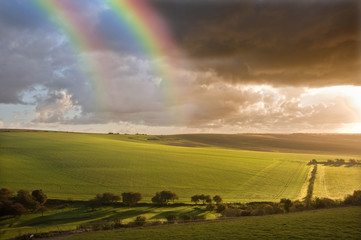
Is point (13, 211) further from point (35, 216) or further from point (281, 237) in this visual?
point (281, 237)

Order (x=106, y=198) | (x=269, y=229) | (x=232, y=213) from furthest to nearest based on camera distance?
(x=106, y=198), (x=232, y=213), (x=269, y=229)

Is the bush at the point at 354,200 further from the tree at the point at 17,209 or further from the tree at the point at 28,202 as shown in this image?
the tree at the point at 17,209

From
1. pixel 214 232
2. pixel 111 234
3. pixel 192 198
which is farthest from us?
pixel 192 198

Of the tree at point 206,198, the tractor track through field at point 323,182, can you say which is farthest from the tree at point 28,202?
the tractor track through field at point 323,182

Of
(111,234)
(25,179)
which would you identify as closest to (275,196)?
(111,234)

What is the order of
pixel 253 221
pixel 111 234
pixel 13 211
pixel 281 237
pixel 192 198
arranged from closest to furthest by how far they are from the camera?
pixel 281 237, pixel 111 234, pixel 253 221, pixel 13 211, pixel 192 198

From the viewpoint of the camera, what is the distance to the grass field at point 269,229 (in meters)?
24.9

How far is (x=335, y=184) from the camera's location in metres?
75.4

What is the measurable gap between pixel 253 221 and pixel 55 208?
109ft

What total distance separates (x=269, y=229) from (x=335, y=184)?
190ft

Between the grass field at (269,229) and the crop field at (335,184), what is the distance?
111 ft

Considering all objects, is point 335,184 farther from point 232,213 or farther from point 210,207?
point 232,213

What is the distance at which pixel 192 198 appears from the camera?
53.5m

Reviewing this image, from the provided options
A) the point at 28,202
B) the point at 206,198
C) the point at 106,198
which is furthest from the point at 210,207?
the point at 28,202
